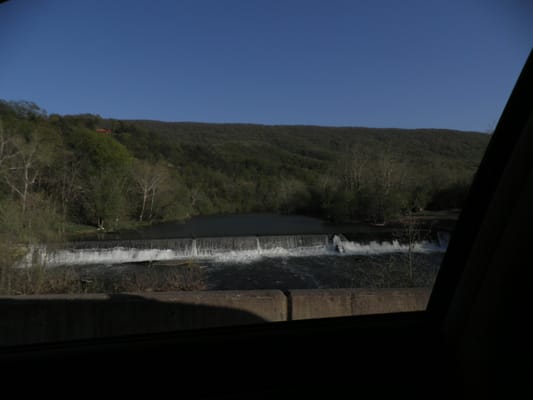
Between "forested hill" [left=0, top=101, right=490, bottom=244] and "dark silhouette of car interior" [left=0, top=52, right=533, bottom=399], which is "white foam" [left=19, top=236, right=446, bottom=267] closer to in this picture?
"forested hill" [left=0, top=101, right=490, bottom=244]

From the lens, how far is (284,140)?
4322 cm

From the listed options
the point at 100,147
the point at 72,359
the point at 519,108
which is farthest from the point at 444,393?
the point at 100,147

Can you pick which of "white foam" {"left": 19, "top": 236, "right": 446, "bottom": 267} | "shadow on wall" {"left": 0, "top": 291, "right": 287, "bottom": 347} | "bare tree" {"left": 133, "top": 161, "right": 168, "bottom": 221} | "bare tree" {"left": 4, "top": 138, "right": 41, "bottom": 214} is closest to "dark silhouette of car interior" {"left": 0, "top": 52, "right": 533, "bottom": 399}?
"shadow on wall" {"left": 0, "top": 291, "right": 287, "bottom": 347}

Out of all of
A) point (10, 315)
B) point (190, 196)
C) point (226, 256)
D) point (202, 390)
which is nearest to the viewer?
point (202, 390)

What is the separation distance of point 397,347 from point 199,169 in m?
33.3

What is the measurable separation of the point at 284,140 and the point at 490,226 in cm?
4298

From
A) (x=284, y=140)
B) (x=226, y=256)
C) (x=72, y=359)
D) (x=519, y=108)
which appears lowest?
(x=226, y=256)

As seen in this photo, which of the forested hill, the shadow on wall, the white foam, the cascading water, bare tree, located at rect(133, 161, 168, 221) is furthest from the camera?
bare tree, located at rect(133, 161, 168, 221)

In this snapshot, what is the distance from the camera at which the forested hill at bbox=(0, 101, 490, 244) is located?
8100mm

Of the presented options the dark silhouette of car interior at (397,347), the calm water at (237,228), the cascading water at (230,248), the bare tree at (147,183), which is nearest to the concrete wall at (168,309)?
the dark silhouette of car interior at (397,347)

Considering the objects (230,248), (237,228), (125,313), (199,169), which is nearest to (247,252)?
(230,248)

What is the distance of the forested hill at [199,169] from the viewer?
810cm

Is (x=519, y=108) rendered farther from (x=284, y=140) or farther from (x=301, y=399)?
(x=284, y=140)

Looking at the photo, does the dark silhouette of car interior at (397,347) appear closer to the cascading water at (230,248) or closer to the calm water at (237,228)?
the cascading water at (230,248)
